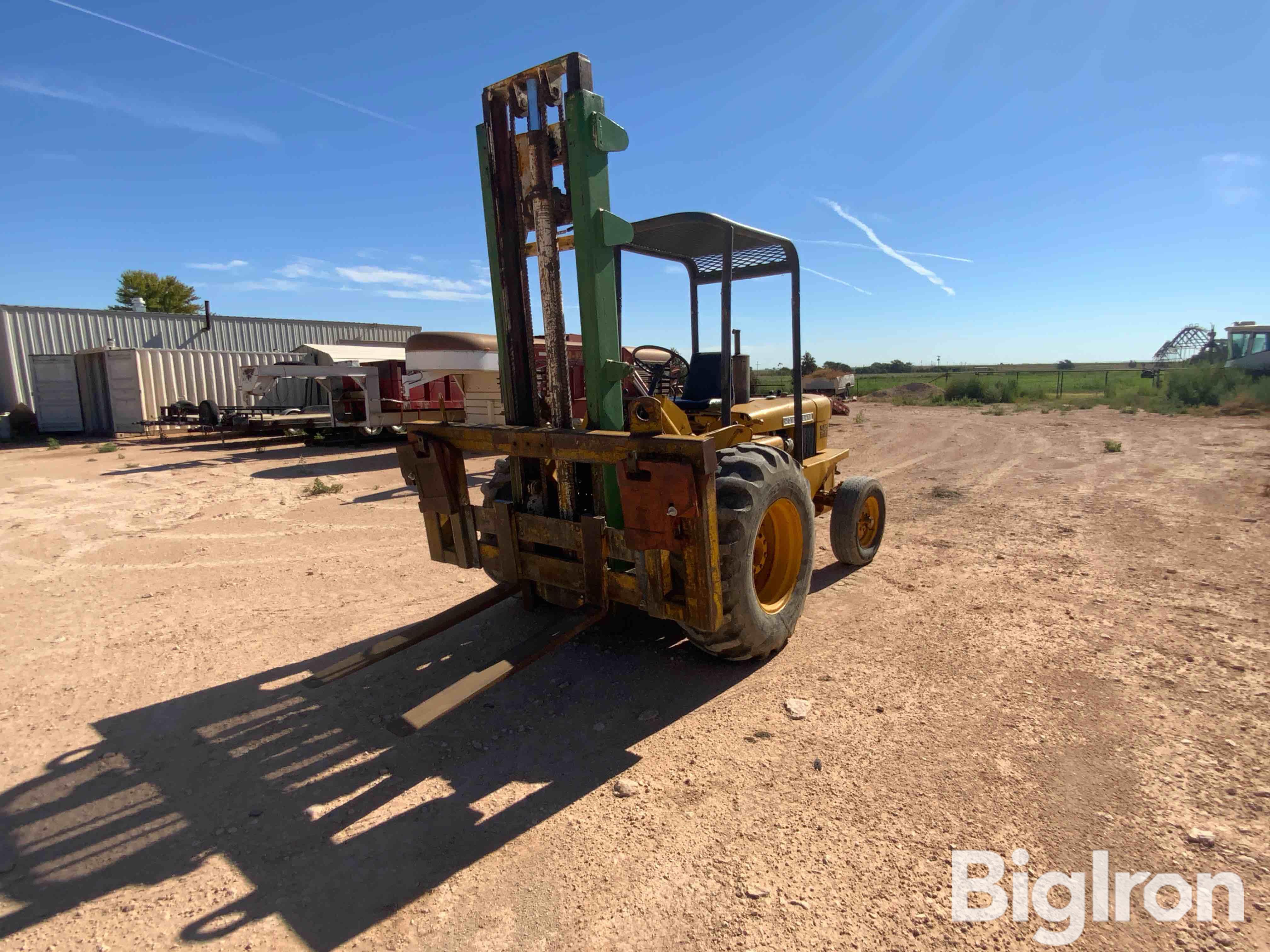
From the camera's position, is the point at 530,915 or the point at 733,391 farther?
the point at 733,391

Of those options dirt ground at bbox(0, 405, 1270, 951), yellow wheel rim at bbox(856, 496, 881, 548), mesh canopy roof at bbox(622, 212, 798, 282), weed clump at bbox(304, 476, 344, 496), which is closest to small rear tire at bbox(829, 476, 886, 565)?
yellow wheel rim at bbox(856, 496, 881, 548)

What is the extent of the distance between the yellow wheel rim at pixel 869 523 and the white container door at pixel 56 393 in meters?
28.4

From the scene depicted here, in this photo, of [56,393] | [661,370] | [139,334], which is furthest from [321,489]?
[139,334]

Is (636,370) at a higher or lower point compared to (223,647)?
higher

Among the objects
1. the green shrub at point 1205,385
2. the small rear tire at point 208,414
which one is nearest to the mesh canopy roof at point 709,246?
the small rear tire at point 208,414

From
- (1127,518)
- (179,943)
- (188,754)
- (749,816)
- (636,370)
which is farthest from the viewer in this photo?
(1127,518)

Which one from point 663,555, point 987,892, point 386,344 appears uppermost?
point 386,344

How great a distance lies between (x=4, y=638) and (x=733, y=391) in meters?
6.13

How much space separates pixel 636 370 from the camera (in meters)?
6.07

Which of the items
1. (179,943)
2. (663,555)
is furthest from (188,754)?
(663,555)

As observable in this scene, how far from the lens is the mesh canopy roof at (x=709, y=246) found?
4793 millimetres

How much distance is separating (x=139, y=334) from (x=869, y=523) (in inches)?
1267

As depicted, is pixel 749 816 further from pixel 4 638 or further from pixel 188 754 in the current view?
pixel 4 638

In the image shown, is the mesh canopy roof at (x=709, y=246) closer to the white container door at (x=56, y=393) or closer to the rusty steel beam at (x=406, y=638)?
the rusty steel beam at (x=406, y=638)
